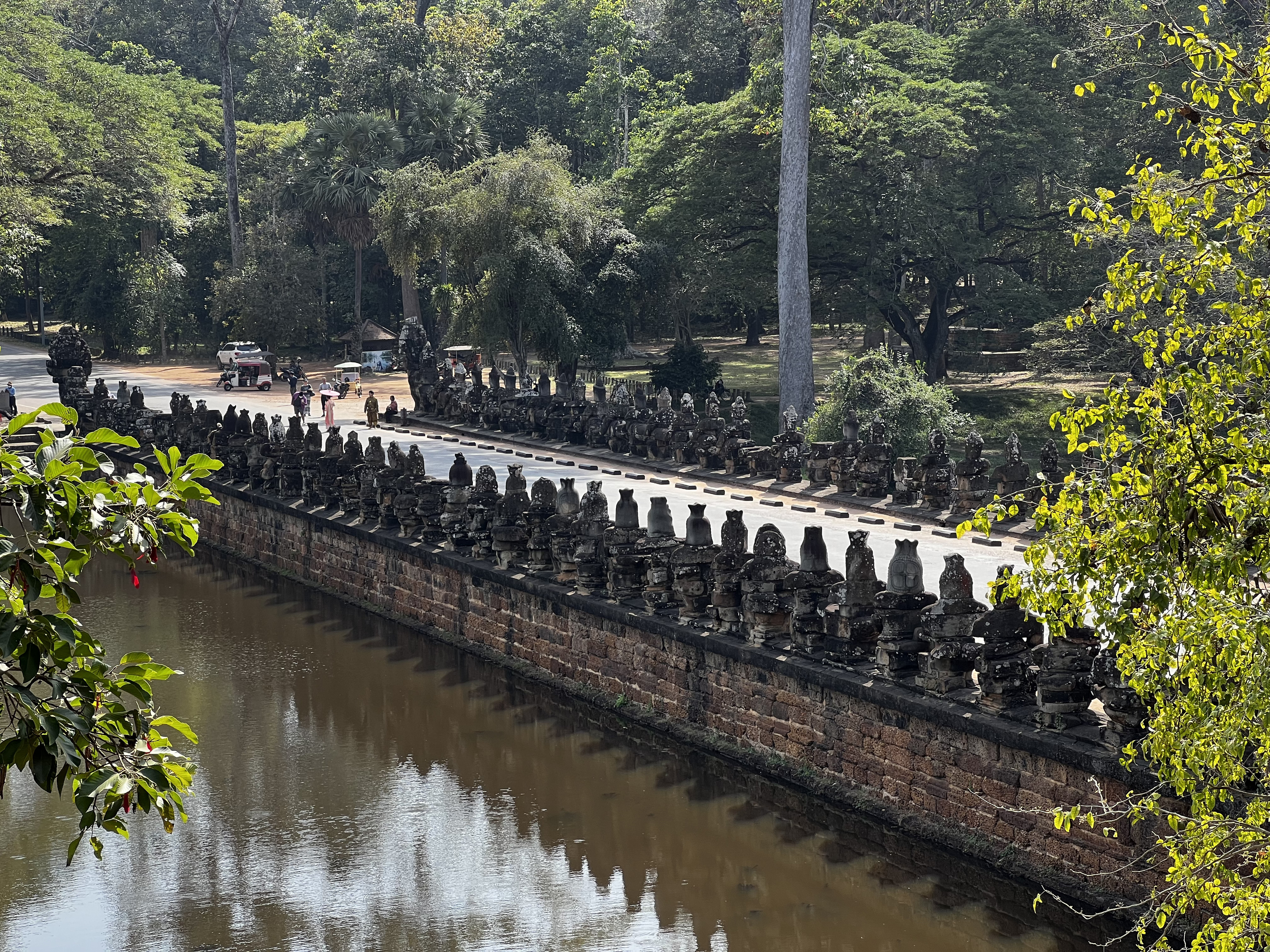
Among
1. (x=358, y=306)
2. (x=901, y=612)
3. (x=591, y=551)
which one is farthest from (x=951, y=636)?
(x=358, y=306)

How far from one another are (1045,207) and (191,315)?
32992 mm

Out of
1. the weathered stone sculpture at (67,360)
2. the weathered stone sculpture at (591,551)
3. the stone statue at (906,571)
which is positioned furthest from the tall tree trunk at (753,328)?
the stone statue at (906,571)

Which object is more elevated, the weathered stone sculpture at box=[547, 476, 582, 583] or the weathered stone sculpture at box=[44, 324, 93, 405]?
the weathered stone sculpture at box=[44, 324, 93, 405]

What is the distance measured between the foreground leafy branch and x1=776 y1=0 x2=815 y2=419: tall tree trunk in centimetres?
2802

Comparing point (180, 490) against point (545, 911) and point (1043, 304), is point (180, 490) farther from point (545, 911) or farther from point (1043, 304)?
point (1043, 304)

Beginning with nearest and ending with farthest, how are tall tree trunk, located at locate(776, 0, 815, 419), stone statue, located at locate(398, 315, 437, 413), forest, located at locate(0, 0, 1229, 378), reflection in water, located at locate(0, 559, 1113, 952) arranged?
1. reflection in water, located at locate(0, 559, 1113, 952)
2. tall tree trunk, located at locate(776, 0, 815, 419)
3. stone statue, located at locate(398, 315, 437, 413)
4. forest, located at locate(0, 0, 1229, 378)

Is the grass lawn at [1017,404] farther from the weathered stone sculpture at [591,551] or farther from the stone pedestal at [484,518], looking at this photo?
the weathered stone sculpture at [591,551]

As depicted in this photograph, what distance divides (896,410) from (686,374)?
36.6 feet

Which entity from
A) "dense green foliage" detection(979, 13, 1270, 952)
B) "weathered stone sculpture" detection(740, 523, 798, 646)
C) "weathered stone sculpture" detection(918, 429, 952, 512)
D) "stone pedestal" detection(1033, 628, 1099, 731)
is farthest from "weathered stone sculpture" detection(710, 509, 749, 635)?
"dense green foliage" detection(979, 13, 1270, 952)

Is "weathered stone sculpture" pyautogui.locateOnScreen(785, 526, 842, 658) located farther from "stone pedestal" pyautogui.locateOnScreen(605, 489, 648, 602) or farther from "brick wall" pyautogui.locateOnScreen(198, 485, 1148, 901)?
"stone pedestal" pyautogui.locateOnScreen(605, 489, 648, 602)

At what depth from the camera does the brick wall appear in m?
12.8

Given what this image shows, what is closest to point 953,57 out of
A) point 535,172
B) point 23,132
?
point 535,172

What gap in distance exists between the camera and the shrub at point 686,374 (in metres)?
39.8

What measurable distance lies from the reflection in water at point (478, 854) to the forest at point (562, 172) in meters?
17.9
